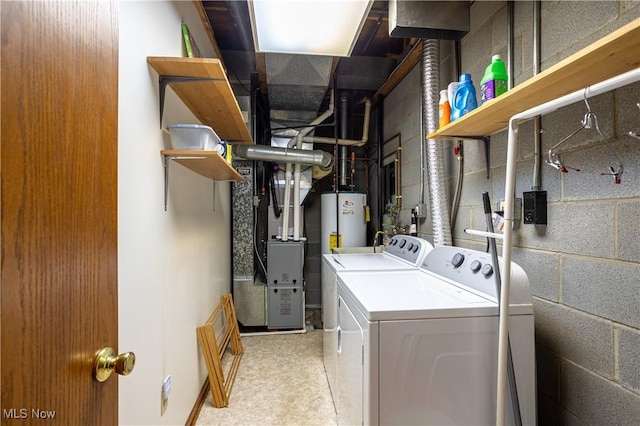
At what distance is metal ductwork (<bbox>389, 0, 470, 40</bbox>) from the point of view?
1785mm

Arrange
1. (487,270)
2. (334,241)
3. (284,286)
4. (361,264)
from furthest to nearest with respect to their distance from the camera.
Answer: (334,241) → (284,286) → (361,264) → (487,270)

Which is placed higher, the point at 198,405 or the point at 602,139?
the point at 602,139

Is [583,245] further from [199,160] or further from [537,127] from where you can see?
[199,160]

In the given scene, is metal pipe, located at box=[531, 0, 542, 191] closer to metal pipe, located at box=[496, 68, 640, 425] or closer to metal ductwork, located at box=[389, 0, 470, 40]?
metal pipe, located at box=[496, 68, 640, 425]

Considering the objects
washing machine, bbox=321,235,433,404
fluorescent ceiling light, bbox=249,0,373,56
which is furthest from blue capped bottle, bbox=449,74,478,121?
washing machine, bbox=321,235,433,404

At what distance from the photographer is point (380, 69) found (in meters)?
3.29

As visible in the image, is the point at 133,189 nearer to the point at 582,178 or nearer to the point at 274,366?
the point at 582,178

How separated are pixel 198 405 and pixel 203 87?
197 centimetres

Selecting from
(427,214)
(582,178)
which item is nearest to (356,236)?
(427,214)

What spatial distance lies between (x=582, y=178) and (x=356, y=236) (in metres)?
2.53

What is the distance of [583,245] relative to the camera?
1145mm

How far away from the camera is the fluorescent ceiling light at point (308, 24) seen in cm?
164

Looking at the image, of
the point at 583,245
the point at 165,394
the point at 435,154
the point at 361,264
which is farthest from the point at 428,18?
the point at 165,394

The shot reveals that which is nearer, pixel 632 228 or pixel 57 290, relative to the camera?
pixel 57 290
